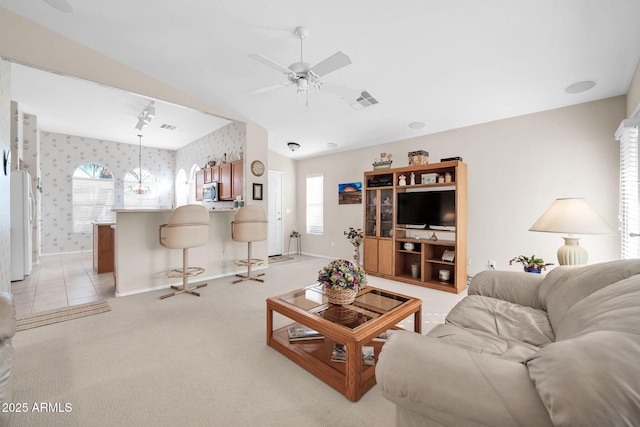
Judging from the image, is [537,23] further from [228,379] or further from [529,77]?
[228,379]


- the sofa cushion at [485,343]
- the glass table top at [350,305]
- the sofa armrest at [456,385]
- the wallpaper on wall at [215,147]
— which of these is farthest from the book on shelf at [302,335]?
the wallpaper on wall at [215,147]

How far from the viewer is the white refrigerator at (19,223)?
4.13m

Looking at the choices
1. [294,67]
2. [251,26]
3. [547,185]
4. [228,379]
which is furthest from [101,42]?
[547,185]

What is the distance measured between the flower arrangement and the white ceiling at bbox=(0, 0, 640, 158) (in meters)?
2.19

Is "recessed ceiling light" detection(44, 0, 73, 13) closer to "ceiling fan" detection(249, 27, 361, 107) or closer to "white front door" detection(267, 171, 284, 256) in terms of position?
"ceiling fan" detection(249, 27, 361, 107)

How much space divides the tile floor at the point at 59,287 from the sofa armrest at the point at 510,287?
4235 millimetres

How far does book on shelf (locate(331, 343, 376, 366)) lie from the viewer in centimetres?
193

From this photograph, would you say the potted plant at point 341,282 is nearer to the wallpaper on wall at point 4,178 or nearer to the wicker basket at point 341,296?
the wicker basket at point 341,296

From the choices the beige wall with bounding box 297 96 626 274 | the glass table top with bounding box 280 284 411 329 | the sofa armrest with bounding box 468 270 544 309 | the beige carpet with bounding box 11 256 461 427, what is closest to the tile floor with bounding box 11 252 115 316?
the beige carpet with bounding box 11 256 461 427

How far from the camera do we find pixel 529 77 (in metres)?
2.96

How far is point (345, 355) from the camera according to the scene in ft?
6.49

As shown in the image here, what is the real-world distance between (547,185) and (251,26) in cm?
408

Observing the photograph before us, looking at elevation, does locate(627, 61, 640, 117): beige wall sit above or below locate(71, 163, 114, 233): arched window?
above

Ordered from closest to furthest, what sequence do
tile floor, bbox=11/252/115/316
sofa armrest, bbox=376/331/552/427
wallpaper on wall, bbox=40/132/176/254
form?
sofa armrest, bbox=376/331/552/427 → tile floor, bbox=11/252/115/316 → wallpaper on wall, bbox=40/132/176/254
